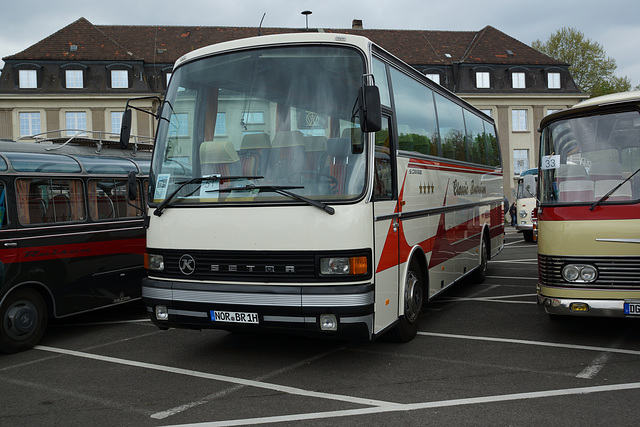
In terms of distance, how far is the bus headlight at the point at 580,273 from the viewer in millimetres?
6727

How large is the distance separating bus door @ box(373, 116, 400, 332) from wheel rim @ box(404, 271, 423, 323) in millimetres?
550

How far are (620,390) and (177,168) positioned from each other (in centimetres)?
461

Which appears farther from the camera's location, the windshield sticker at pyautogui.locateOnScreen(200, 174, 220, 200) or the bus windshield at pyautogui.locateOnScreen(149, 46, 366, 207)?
the windshield sticker at pyautogui.locateOnScreen(200, 174, 220, 200)

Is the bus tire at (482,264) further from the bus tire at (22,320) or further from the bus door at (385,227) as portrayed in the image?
the bus tire at (22,320)

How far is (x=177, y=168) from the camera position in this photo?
21.2 ft

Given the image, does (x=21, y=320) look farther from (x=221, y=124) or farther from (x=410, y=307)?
(x=410, y=307)

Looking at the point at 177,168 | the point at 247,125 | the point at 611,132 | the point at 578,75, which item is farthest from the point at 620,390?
the point at 578,75

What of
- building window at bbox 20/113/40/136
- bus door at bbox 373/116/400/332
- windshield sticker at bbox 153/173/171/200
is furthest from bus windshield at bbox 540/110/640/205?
building window at bbox 20/113/40/136

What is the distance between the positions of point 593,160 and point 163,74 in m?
40.5

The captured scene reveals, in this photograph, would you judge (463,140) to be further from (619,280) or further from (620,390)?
(620,390)

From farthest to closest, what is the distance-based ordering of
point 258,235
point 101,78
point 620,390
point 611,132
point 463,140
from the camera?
1. point 101,78
2. point 463,140
3. point 611,132
4. point 258,235
5. point 620,390

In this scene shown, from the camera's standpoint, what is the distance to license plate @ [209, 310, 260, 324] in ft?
19.8

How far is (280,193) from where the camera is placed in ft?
19.5

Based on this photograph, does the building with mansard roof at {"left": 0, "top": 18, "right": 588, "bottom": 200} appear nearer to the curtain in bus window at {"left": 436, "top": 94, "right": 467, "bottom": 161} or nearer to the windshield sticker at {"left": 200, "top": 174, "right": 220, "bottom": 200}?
the curtain in bus window at {"left": 436, "top": 94, "right": 467, "bottom": 161}
